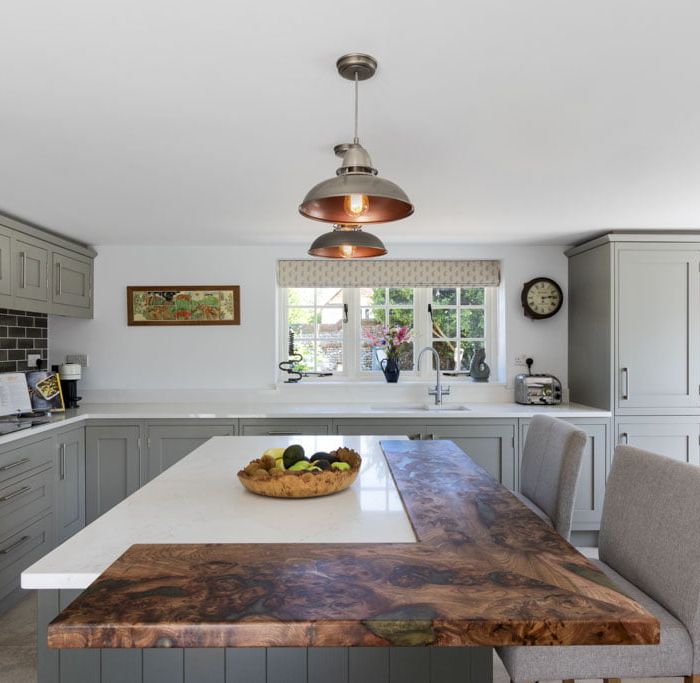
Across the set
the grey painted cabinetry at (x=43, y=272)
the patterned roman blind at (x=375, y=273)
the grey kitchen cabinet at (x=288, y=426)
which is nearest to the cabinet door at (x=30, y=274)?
the grey painted cabinetry at (x=43, y=272)

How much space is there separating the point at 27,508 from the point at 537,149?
10.5 ft

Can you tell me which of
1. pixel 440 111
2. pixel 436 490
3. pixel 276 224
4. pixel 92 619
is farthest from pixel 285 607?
pixel 276 224

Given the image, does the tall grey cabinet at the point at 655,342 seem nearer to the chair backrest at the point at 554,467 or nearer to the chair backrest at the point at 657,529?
the chair backrest at the point at 554,467

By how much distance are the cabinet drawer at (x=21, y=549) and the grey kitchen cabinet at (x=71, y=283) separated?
4.64 feet

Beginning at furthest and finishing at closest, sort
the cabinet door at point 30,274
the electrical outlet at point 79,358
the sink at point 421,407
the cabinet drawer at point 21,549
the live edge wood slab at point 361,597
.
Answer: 1. the electrical outlet at point 79,358
2. the sink at point 421,407
3. the cabinet door at point 30,274
4. the cabinet drawer at point 21,549
5. the live edge wood slab at point 361,597

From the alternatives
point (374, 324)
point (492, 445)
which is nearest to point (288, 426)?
point (374, 324)

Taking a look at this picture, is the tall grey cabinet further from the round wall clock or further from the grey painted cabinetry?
the grey painted cabinetry

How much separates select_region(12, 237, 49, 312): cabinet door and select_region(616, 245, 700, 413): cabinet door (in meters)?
3.84

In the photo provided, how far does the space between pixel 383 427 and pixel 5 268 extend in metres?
2.51

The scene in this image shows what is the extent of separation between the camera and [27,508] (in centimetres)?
299

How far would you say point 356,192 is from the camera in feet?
4.18

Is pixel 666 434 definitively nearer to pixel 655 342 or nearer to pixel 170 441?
pixel 655 342

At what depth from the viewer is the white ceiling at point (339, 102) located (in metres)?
1.31

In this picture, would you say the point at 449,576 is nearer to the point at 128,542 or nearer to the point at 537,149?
the point at 128,542
